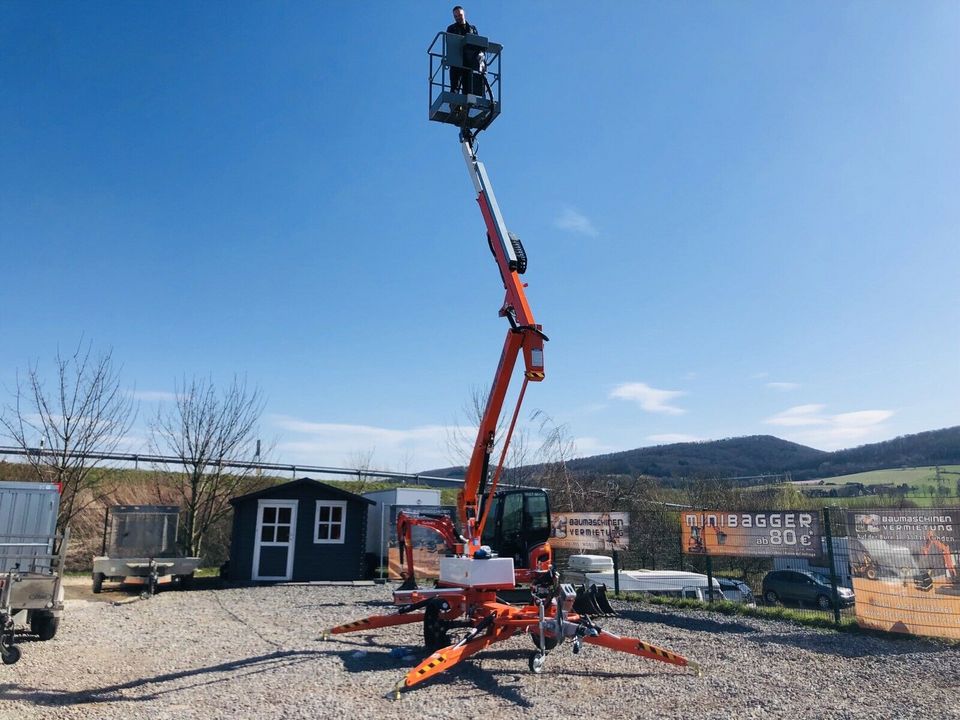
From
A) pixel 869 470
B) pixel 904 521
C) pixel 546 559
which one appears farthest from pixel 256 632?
pixel 869 470

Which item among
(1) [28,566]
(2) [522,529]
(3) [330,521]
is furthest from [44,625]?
(3) [330,521]

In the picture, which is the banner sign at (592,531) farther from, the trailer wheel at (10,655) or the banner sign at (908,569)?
the trailer wheel at (10,655)

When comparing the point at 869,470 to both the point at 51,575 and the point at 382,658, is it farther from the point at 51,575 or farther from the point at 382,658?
the point at 51,575

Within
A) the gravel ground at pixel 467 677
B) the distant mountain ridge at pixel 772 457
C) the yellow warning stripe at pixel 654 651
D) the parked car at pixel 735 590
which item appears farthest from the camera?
the distant mountain ridge at pixel 772 457

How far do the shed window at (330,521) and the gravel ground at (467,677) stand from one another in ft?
25.8

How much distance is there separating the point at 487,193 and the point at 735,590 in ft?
39.8

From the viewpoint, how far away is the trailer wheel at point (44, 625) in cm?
1038

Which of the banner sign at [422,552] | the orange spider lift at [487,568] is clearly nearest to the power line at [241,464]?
the banner sign at [422,552]

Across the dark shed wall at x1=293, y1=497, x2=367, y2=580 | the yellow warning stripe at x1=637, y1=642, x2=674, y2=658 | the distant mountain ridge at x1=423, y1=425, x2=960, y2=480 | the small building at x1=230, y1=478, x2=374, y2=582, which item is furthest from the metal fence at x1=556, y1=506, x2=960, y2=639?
the distant mountain ridge at x1=423, y1=425, x2=960, y2=480

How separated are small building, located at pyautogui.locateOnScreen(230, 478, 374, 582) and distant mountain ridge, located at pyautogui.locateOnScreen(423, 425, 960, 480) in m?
16.3

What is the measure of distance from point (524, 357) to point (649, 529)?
1139 centimetres

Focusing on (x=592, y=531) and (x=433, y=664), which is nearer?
(x=433, y=664)

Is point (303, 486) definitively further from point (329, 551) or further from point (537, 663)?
point (537, 663)

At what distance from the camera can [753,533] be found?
13.7m
